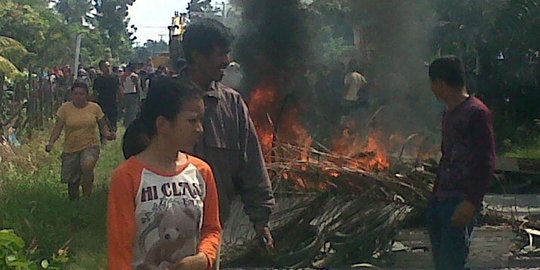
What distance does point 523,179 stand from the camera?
1222cm

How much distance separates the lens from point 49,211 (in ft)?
28.7

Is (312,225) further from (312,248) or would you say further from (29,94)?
(29,94)

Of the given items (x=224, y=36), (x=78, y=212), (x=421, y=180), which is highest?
(x=224, y=36)

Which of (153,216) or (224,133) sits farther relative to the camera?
(224,133)

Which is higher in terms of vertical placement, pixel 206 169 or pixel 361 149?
pixel 206 169

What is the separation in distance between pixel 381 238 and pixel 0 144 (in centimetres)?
679

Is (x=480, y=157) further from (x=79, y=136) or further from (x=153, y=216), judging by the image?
(x=79, y=136)

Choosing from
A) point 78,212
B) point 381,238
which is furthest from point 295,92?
point 381,238

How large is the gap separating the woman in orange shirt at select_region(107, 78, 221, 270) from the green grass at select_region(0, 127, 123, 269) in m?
3.13

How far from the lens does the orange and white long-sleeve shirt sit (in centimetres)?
309

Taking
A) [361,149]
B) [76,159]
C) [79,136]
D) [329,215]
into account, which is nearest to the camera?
[329,215]

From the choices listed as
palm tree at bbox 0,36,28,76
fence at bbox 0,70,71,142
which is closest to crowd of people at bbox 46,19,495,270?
fence at bbox 0,70,71,142

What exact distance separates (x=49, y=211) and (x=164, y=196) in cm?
589

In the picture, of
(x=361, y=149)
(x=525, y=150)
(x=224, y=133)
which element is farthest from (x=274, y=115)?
(x=224, y=133)
